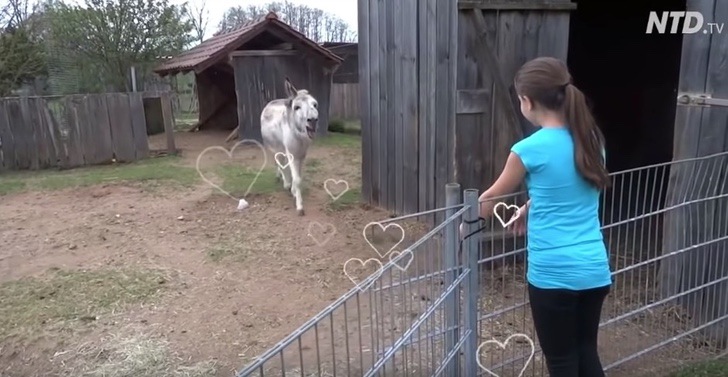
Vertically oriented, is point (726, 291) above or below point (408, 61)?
below

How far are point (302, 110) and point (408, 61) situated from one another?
1.42 m

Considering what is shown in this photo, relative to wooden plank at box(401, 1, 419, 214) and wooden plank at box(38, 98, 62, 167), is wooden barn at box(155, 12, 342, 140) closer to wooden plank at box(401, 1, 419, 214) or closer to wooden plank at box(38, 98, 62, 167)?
wooden plank at box(38, 98, 62, 167)

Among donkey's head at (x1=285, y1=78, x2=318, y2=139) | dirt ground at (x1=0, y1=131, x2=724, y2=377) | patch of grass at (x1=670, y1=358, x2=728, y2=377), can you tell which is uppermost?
donkey's head at (x1=285, y1=78, x2=318, y2=139)

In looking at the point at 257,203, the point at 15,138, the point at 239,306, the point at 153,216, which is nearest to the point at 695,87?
the point at 239,306

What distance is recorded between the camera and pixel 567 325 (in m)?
2.07

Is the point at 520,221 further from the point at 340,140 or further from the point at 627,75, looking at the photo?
the point at 340,140

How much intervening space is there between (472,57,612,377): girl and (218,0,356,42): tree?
23.8 meters

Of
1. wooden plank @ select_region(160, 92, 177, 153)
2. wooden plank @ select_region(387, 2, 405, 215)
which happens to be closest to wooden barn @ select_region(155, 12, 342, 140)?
wooden plank @ select_region(160, 92, 177, 153)

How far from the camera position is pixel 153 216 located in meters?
6.28

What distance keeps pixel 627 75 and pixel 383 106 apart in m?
4.13

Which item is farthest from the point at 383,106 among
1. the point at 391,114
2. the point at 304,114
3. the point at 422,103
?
the point at 304,114

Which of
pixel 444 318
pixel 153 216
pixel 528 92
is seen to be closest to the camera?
pixel 528 92

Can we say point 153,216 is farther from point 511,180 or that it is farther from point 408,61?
point 511,180

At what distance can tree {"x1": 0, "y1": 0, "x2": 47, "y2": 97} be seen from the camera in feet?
43.6
